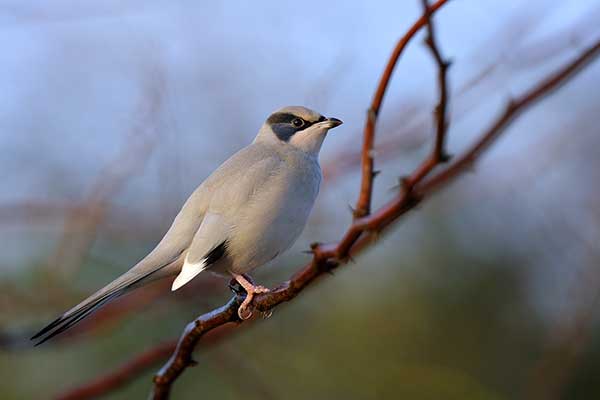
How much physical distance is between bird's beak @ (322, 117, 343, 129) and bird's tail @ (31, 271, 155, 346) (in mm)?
1490

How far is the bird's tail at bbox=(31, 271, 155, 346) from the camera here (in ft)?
10.4

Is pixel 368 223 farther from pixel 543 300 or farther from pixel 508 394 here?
pixel 543 300

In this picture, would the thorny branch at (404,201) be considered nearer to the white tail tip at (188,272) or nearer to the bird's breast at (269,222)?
the white tail tip at (188,272)

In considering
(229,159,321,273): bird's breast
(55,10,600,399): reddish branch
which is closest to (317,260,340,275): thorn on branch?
(55,10,600,399): reddish branch

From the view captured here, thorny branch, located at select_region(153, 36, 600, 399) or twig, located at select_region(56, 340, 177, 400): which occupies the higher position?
twig, located at select_region(56, 340, 177, 400)

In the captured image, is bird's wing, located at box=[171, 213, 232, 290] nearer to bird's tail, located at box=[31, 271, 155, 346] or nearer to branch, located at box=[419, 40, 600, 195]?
bird's tail, located at box=[31, 271, 155, 346]

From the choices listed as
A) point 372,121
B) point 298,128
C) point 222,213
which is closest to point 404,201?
point 372,121

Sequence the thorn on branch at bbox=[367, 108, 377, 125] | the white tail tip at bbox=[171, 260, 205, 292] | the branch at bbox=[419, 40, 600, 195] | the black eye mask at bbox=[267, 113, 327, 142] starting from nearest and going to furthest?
the branch at bbox=[419, 40, 600, 195]
the thorn on branch at bbox=[367, 108, 377, 125]
the white tail tip at bbox=[171, 260, 205, 292]
the black eye mask at bbox=[267, 113, 327, 142]

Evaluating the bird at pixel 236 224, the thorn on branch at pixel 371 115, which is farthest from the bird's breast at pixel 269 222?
the thorn on branch at pixel 371 115

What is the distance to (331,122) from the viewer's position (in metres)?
4.59

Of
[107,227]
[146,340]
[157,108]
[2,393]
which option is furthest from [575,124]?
[2,393]

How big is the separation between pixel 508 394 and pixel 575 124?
14.6 ft

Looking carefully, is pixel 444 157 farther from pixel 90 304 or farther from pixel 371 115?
pixel 90 304

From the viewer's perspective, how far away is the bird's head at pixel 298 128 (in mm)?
4617
